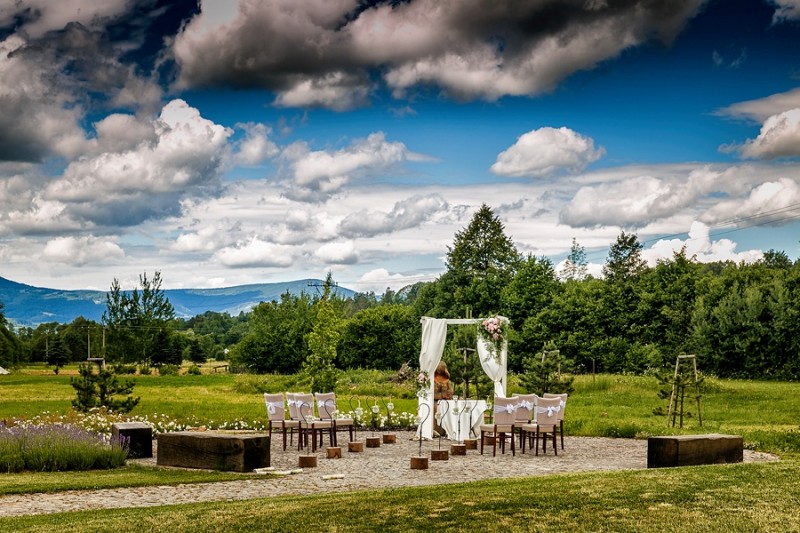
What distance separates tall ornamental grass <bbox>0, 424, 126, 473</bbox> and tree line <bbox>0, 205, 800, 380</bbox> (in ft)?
67.3

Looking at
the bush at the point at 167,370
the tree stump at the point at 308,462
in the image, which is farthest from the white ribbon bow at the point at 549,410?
the bush at the point at 167,370

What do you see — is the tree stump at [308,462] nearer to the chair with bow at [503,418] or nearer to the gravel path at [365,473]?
the gravel path at [365,473]

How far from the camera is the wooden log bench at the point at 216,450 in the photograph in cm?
1356

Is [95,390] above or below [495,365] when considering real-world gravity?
below

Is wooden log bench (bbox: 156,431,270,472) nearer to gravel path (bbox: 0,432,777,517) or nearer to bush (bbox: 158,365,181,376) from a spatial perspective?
gravel path (bbox: 0,432,777,517)

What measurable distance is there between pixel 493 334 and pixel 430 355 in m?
1.51

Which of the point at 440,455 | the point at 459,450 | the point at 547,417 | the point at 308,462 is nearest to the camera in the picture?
the point at 308,462

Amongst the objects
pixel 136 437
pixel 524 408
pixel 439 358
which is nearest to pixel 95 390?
pixel 136 437

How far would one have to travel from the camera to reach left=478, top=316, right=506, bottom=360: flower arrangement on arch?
18.7m

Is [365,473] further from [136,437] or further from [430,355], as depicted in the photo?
[430,355]

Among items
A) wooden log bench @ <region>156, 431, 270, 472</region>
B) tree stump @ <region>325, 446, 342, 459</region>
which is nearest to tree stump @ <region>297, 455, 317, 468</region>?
wooden log bench @ <region>156, 431, 270, 472</region>

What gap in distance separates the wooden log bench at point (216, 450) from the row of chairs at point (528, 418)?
468 centimetres

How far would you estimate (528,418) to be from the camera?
16.5 meters

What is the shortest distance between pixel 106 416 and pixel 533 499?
13027 millimetres
